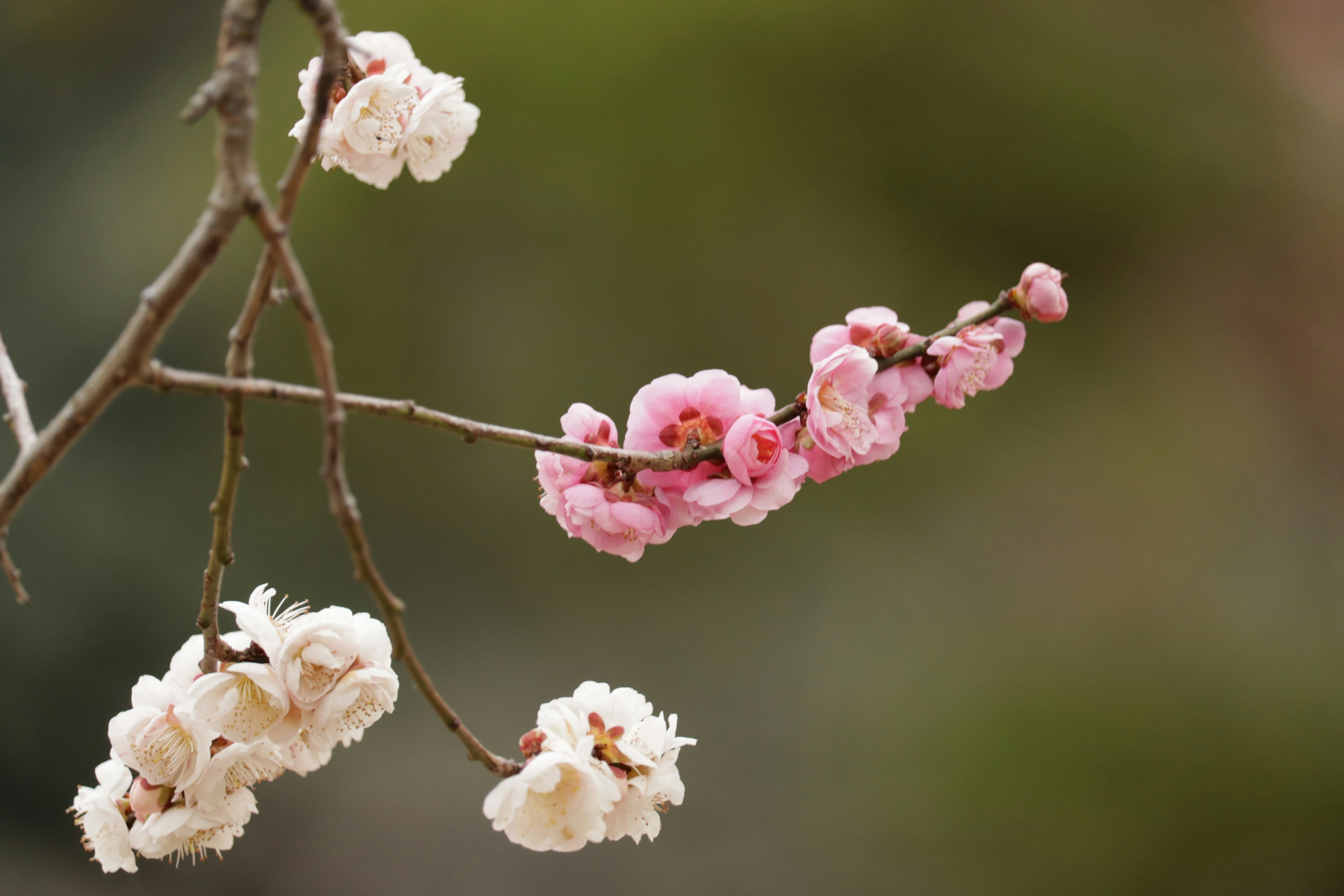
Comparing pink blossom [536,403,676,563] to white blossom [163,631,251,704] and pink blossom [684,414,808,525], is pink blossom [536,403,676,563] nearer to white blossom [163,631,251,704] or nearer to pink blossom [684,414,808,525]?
pink blossom [684,414,808,525]

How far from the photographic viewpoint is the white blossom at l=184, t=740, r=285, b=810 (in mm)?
451

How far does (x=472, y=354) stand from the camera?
1.81 meters

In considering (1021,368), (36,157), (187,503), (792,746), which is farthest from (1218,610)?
(36,157)

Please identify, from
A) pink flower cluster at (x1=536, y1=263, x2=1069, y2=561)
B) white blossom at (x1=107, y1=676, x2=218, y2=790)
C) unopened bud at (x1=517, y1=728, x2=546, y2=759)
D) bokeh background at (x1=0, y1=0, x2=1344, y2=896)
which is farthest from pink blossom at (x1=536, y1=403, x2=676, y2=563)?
bokeh background at (x1=0, y1=0, x2=1344, y2=896)

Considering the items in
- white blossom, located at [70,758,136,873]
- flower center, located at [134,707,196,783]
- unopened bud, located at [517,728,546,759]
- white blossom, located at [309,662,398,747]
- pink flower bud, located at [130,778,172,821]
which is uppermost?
unopened bud, located at [517,728,546,759]

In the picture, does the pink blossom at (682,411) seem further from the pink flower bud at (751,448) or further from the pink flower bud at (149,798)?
the pink flower bud at (149,798)

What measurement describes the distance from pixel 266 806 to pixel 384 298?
1005mm

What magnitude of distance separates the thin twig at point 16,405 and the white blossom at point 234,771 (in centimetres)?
18

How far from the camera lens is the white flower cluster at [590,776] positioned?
15.9 inches

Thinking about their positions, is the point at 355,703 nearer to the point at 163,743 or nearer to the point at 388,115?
the point at 163,743

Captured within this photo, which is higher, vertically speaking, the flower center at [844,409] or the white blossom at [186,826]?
the flower center at [844,409]

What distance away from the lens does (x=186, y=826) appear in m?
0.46

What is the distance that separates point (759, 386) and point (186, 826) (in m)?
1.40

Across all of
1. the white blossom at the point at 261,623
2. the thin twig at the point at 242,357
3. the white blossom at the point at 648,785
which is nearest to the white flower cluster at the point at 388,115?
the thin twig at the point at 242,357
